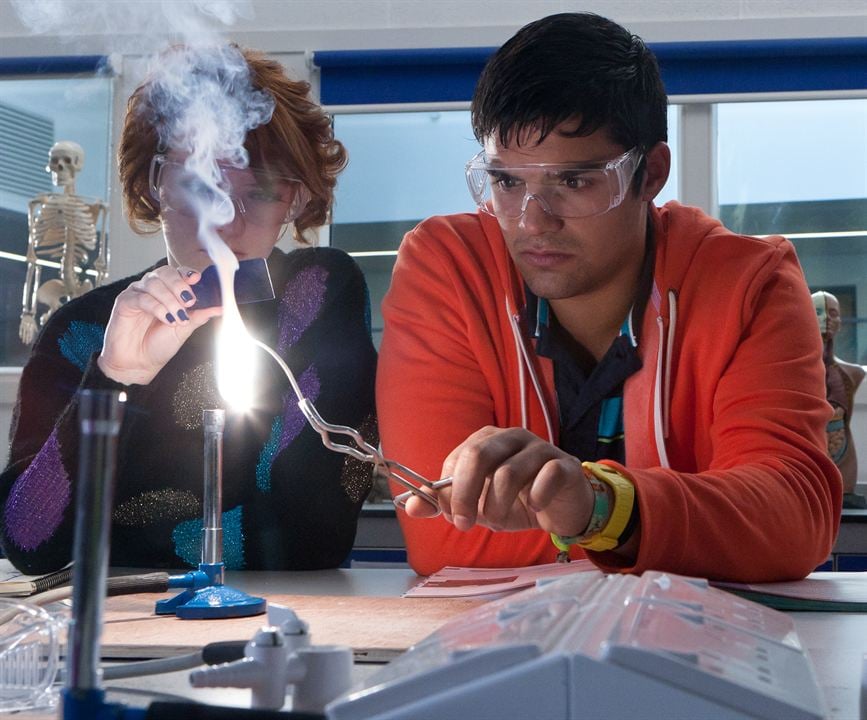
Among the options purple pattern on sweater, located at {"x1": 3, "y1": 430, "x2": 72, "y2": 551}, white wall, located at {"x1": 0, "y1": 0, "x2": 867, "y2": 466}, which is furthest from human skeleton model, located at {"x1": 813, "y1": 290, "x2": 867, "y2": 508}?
purple pattern on sweater, located at {"x1": 3, "y1": 430, "x2": 72, "y2": 551}

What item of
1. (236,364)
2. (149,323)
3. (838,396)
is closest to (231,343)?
(236,364)

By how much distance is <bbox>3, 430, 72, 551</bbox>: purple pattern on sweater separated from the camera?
1826 millimetres

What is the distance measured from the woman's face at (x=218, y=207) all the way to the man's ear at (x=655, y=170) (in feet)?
2.12

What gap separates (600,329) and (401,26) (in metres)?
2.56

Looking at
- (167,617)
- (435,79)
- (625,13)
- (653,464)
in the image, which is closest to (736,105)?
(625,13)

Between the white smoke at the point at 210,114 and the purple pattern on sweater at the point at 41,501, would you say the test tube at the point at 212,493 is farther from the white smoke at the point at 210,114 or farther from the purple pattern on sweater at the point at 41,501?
the purple pattern on sweater at the point at 41,501

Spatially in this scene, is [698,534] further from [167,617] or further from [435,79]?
[435,79]

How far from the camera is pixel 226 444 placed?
2027 mm

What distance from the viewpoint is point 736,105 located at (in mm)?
4129

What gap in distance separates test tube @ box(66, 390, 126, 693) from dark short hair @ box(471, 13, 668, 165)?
1.25 m

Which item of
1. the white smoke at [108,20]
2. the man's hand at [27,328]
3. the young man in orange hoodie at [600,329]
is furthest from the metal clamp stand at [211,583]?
the man's hand at [27,328]

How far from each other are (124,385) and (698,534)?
3.24ft

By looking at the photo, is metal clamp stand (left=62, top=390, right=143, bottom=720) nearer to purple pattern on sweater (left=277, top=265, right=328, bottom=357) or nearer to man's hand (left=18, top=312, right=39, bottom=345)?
purple pattern on sweater (left=277, top=265, right=328, bottom=357)

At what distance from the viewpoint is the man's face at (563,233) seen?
1711mm
